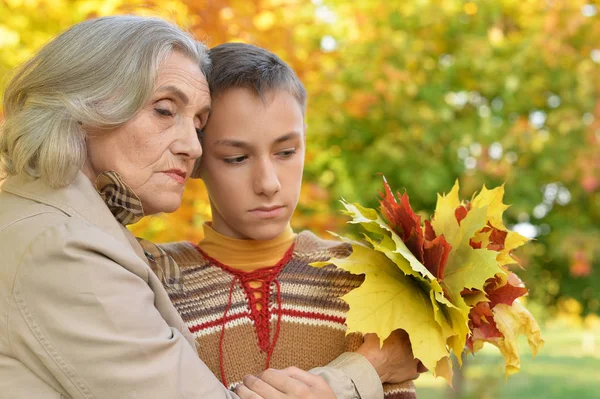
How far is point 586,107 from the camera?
23.6ft

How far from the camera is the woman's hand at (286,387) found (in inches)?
84.3

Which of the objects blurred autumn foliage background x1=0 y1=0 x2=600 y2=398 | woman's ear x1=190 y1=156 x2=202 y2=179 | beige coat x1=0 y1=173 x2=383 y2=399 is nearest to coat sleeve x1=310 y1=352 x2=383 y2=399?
beige coat x1=0 y1=173 x2=383 y2=399

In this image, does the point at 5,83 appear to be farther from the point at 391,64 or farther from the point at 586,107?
the point at 586,107

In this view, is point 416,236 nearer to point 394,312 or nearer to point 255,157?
point 394,312

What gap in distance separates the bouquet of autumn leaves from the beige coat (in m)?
0.59

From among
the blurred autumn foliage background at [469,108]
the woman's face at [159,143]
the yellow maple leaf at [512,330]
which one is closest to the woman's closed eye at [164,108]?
the woman's face at [159,143]

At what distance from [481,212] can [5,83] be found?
1.45 m

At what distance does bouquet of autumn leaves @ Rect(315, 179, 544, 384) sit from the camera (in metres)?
2.20

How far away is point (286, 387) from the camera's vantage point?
2158mm

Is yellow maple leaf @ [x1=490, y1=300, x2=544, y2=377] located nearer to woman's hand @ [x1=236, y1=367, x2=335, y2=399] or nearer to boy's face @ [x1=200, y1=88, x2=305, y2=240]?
woman's hand @ [x1=236, y1=367, x2=335, y2=399]

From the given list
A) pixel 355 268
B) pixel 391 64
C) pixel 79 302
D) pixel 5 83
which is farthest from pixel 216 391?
pixel 391 64

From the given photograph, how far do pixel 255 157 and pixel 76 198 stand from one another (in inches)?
28.0

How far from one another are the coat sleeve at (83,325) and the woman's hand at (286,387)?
0.32 meters

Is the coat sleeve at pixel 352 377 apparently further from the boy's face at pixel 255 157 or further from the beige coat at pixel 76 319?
the boy's face at pixel 255 157
